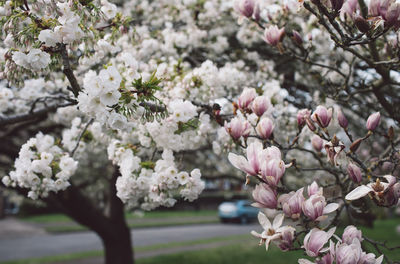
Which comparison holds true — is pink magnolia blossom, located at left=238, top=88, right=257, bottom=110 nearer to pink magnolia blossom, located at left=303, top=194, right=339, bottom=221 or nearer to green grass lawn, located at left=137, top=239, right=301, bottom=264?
pink magnolia blossom, located at left=303, top=194, right=339, bottom=221

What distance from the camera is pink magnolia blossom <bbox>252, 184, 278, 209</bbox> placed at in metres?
1.60

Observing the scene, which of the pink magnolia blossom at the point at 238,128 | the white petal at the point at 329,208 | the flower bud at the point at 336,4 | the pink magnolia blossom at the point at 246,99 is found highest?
the flower bud at the point at 336,4

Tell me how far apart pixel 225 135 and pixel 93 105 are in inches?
50.9

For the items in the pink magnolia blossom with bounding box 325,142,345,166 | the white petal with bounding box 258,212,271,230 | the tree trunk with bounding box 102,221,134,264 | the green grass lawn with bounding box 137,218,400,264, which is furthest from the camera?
the green grass lawn with bounding box 137,218,400,264

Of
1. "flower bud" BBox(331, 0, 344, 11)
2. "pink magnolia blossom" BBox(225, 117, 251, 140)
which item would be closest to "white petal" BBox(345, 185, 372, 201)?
"pink magnolia blossom" BBox(225, 117, 251, 140)

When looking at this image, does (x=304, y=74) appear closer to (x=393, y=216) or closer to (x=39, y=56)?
(x=39, y=56)

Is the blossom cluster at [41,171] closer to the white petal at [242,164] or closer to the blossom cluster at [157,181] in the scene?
the blossom cluster at [157,181]

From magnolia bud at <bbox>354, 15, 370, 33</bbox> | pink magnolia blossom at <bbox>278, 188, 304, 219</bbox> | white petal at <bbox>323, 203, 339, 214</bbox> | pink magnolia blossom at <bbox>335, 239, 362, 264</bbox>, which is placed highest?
magnolia bud at <bbox>354, 15, 370, 33</bbox>

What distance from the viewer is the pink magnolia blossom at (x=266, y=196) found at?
1.60 meters

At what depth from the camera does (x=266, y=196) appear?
5.26 ft

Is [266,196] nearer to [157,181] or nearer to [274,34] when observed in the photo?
[157,181]

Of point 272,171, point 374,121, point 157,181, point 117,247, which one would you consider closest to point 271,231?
point 272,171

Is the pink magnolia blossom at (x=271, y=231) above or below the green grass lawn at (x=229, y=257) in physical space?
above

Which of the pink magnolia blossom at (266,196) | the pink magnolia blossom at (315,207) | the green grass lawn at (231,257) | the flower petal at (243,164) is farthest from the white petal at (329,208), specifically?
the green grass lawn at (231,257)
